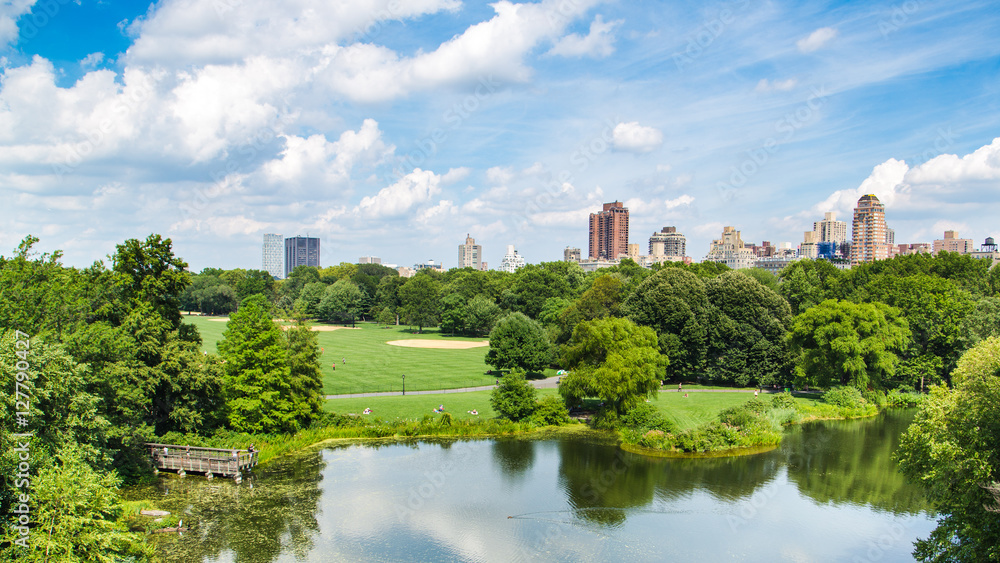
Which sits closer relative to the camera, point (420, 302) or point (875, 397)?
point (875, 397)

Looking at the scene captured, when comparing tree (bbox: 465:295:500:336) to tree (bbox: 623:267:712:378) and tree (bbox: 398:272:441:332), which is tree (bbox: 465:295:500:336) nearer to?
tree (bbox: 398:272:441:332)

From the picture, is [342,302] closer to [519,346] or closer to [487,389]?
[519,346]

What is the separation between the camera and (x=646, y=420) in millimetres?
40000

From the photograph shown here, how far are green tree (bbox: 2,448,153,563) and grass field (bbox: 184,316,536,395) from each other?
2075 centimetres

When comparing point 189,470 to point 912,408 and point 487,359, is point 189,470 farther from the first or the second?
point 912,408

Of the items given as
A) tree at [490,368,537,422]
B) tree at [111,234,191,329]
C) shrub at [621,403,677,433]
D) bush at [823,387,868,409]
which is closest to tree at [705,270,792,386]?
bush at [823,387,868,409]

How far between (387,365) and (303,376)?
28.5 m

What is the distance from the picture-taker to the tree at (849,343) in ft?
158

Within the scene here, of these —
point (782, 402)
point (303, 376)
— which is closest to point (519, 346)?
point (782, 402)

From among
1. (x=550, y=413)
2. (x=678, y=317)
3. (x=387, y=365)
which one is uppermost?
(x=678, y=317)

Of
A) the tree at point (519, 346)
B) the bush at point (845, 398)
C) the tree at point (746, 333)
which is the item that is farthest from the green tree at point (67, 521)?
the tree at point (746, 333)

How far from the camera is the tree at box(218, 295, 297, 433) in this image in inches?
1371

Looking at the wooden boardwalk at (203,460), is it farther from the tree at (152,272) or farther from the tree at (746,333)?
the tree at (746,333)

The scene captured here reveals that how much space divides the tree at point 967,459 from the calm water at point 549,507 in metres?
5.82
